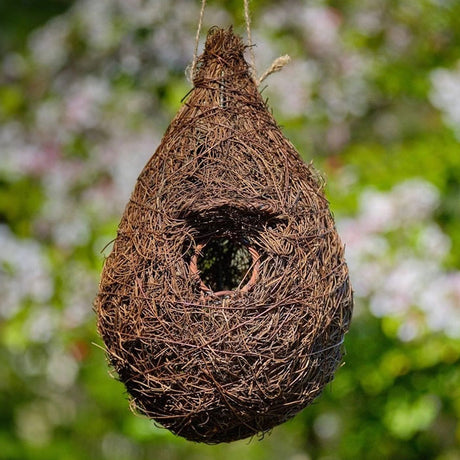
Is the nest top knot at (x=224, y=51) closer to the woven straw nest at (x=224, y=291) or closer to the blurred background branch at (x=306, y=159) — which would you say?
the woven straw nest at (x=224, y=291)

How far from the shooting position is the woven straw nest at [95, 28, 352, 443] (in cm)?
172

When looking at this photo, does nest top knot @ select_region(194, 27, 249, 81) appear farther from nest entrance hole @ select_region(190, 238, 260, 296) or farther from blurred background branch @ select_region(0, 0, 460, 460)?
blurred background branch @ select_region(0, 0, 460, 460)

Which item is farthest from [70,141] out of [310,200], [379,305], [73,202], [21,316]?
[310,200]

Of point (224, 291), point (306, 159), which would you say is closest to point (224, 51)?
point (224, 291)

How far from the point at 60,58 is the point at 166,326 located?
3.33 m

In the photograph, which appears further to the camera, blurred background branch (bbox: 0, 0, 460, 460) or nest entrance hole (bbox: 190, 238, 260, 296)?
blurred background branch (bbox: 0, 0, 460, 460)

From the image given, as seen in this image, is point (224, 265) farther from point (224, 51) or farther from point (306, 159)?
point (306, 159)

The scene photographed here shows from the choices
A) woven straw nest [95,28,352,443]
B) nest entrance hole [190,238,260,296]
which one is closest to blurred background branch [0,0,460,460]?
nest entrance hole [190,238,260,296]

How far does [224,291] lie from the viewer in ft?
6.12

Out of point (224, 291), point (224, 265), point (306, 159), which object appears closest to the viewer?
point (224, 291)

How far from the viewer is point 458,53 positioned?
4457 mm

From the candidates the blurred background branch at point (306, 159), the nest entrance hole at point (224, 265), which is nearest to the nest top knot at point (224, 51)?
the nest entrance hole at point (224, 265)

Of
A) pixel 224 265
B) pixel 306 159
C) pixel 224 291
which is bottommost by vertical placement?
pixel 224 291

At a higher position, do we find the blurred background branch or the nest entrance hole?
the blurred background branch
